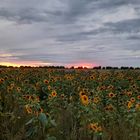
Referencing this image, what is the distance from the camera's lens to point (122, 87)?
15758 mm

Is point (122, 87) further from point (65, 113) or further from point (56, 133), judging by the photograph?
point (56, 133)

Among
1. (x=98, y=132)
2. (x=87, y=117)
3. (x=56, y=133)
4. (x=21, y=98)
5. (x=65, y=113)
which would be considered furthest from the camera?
(x=21, y=98)

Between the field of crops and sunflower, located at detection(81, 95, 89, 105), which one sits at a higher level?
sunflower, located at detection(81, 95, 89, 105)

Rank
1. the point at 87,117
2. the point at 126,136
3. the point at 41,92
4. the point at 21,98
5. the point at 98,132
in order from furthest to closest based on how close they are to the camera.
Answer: the point at 41,92, the point at 21,98, the point at 87,117, the point at 98,132, the point at 126,136

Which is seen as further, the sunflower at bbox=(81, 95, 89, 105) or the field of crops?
the sunflower at bbox=(81, 95, 89, 105)

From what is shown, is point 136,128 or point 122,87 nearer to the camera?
point 136,128

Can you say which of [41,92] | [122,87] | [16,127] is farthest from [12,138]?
[122,87]

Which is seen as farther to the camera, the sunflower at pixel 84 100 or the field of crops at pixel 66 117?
the sunflower at pixel 84 100

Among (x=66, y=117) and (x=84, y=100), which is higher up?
(x=84, y=100)

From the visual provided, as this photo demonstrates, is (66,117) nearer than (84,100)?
Yes

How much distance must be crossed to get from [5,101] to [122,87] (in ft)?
24.4

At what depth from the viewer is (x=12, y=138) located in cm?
584

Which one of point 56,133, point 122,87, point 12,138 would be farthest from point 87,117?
point 122,87

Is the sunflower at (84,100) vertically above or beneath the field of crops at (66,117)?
above
